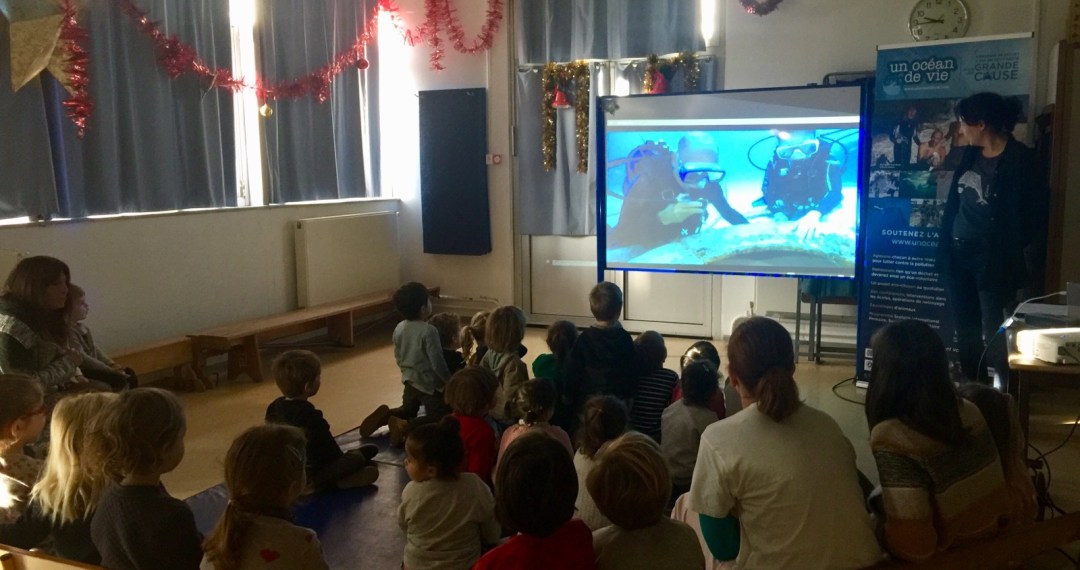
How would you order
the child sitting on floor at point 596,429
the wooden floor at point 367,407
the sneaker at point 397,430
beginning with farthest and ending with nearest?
the sneaker at point 397,430
the wooden floor at point 367,407
the child sitting on floor at point 596,429

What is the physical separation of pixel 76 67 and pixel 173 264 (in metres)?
1.22

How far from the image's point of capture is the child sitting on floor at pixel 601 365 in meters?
3.28

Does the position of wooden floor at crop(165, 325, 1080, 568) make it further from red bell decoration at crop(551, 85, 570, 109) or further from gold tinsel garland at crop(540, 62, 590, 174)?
red bell decoration at crop(551, 85, 570, 109)

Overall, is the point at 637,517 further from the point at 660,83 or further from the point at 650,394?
the point at 660,83

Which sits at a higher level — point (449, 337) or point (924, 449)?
point (924, 449)

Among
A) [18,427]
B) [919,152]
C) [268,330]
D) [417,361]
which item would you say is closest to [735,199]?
[919,152]

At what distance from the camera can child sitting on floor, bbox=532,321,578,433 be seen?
11.2 ft

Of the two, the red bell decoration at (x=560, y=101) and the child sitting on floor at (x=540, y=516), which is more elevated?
the red bell decoration at (x=560, y=101)

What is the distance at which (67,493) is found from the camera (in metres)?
2.01

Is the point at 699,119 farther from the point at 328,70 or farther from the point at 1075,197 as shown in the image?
the point at 328,70

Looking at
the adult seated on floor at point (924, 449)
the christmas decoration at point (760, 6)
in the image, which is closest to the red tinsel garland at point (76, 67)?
the christmas decoration at point (760, 6)

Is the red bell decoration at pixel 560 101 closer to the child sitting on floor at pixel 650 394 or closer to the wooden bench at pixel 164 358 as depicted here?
the wooden bench at pixel 164 358

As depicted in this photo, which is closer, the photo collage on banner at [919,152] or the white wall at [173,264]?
the photo collage on banner at [919,152]

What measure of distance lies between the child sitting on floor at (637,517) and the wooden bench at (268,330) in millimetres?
3807
